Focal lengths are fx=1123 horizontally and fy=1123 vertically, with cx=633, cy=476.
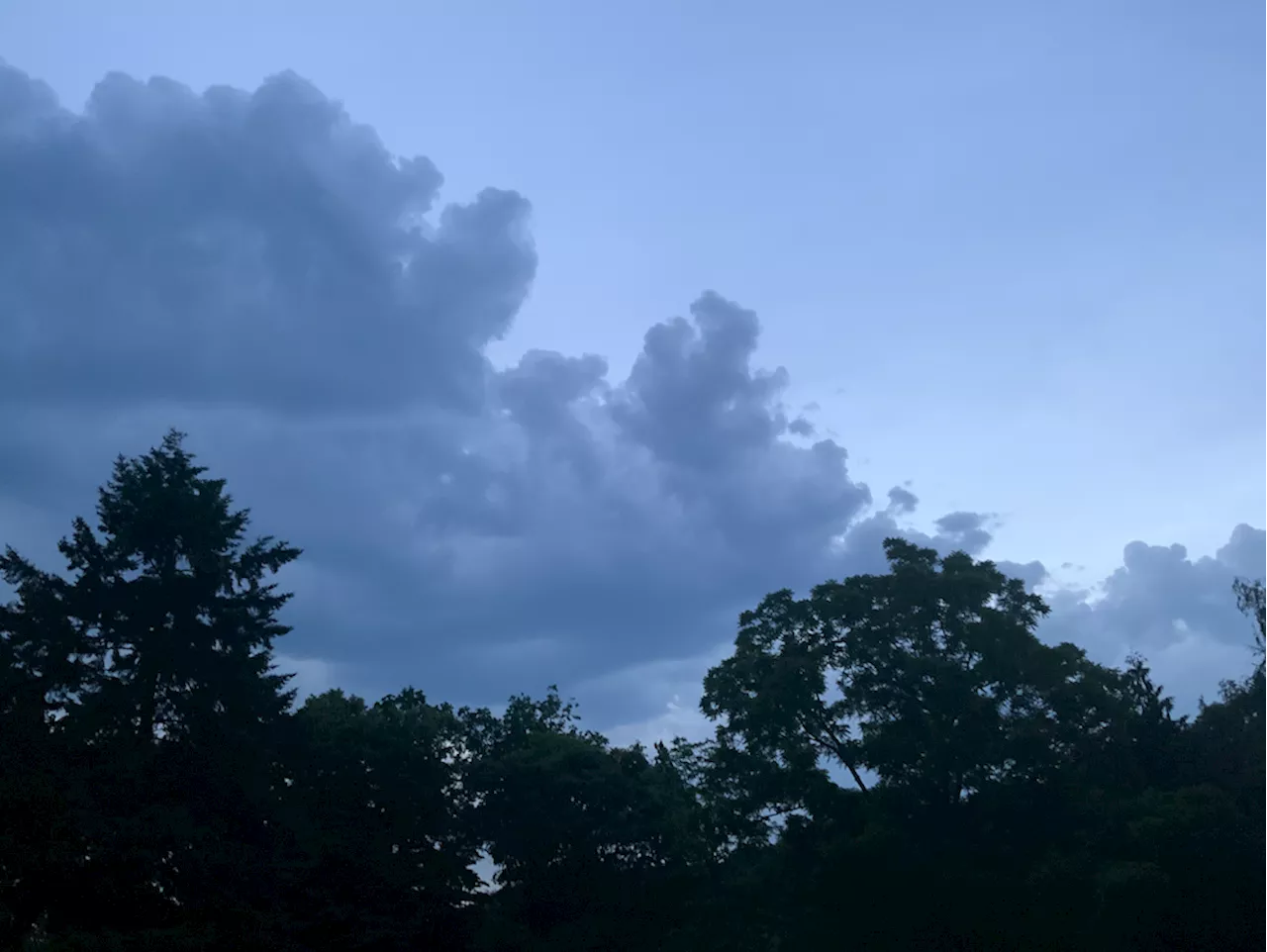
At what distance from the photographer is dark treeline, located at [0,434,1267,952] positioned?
36.0m

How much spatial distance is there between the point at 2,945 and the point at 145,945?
3913 millimetres

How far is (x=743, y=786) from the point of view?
42938mm

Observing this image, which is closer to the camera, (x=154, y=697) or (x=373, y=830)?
(x=154, y=697)

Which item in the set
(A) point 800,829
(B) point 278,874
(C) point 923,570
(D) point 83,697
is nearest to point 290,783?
(B) point 278,874

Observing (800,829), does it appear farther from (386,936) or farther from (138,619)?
(138,619)

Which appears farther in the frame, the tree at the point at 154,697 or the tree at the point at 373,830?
the tree at the point at 373,830

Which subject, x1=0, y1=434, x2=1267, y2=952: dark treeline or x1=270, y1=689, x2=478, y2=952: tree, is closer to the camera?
x1=0, y1=434, x2=1267, y2=952: dark treeline

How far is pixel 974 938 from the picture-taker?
3888 centimetres

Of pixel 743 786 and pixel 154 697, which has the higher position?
pixel 154 697

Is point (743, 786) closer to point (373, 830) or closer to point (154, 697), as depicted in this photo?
point (373, 830)

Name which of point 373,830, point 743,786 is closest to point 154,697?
point 373,830

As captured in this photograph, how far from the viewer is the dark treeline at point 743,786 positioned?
36.0 metres

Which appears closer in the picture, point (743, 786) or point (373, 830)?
point (743, 786)

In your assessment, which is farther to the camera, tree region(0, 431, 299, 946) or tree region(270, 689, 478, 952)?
tree region(270, 689, 478, 952)
